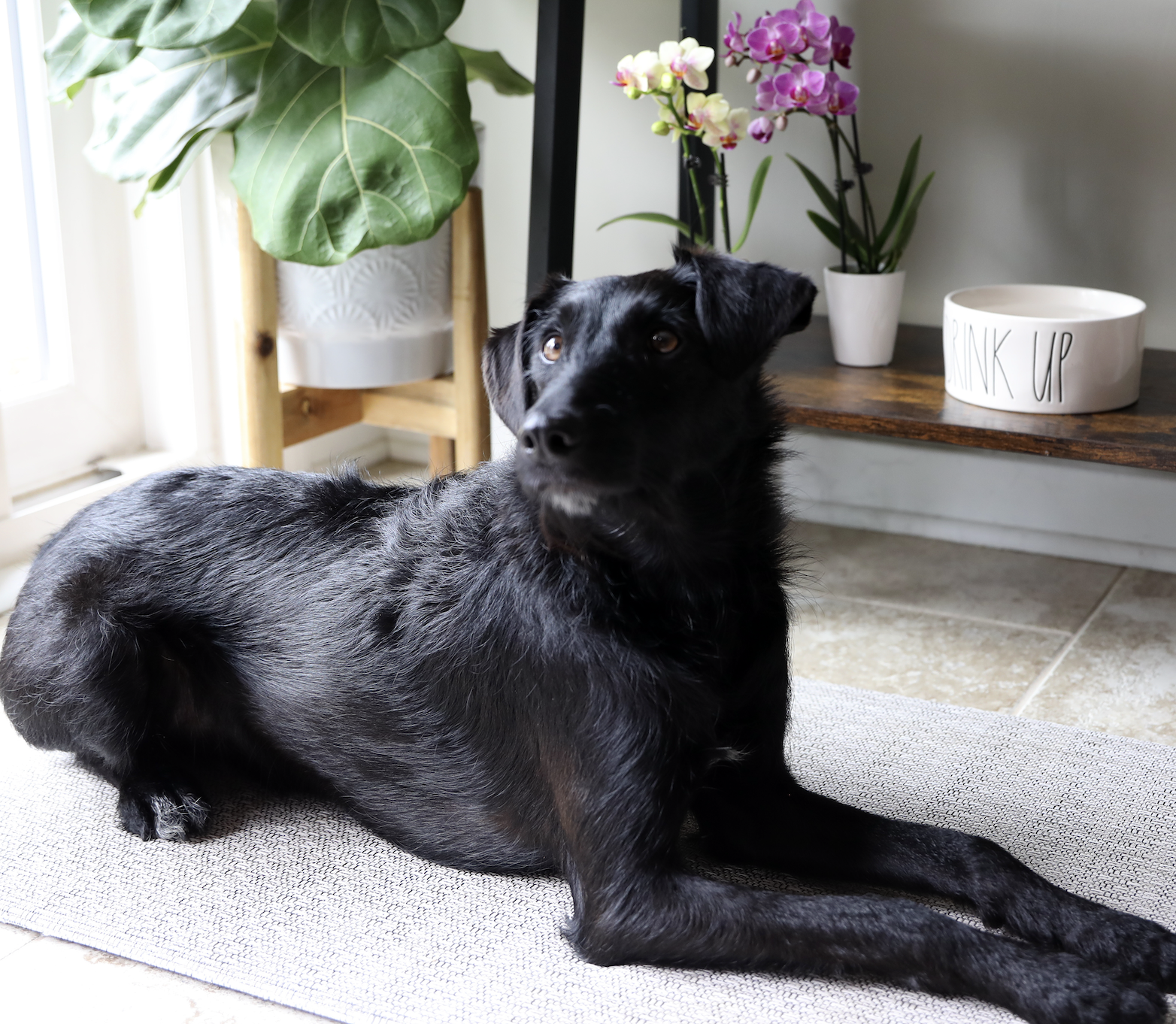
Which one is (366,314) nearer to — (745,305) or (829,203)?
(829,203)

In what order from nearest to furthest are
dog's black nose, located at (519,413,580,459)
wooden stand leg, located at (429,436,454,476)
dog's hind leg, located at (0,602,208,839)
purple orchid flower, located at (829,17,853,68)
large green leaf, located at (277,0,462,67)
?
dog's black nose, located at (519,413,580,459), dog's hind leg, located at (0,602,208,839), large green leaf, located at (277,0,462,67), purple orchid flower, located at (829,17,853,68), wooden stand leg, located at (429,436,454,476)

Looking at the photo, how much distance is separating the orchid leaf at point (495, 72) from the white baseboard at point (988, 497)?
89cm

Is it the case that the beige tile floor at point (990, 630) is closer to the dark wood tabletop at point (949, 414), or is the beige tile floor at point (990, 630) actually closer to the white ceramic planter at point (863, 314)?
the dark wood tabletop at point (949, 414)

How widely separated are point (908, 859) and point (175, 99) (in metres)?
1.71

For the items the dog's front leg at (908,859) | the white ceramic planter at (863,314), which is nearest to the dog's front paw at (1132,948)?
the dog's front leg at (908,859)

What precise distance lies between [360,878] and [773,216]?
1652 mm

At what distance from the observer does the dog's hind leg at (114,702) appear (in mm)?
1607

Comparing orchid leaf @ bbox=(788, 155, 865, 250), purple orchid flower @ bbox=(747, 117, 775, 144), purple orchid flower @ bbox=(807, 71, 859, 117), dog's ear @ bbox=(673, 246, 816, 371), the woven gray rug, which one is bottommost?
the woven gray rug

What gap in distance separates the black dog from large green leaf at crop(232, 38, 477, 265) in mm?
584

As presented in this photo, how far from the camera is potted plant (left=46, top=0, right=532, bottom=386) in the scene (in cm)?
207

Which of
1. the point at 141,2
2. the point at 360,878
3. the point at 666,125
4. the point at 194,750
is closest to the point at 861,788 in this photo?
the point at 360,878

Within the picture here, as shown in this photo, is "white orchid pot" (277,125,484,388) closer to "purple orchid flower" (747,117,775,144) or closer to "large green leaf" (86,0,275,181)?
"large green leaf" (86,0,275,181)

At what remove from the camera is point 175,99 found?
2.20m

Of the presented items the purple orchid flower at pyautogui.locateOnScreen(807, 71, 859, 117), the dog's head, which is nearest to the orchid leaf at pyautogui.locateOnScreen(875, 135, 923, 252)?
the purple orchid flower at pyautogui.locateOnScreen(807, 71, 859, 117)
